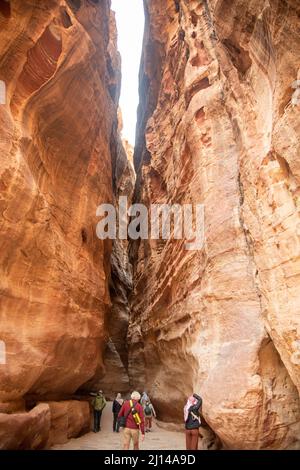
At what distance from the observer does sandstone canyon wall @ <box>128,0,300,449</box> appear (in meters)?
5.79

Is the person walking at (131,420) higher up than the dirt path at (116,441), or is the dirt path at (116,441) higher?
the person walking at (131,420)

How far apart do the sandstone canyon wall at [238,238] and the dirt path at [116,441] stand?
3.73 feet

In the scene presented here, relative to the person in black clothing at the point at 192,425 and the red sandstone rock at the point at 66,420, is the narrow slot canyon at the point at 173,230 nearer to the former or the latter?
the red sandstone rock at the point at 66,420

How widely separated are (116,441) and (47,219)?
5.60 metres

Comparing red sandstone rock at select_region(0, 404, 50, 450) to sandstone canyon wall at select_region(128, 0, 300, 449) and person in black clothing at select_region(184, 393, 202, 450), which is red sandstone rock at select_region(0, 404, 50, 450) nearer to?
person in black clothing at select_region(184, 393, 202, 450)

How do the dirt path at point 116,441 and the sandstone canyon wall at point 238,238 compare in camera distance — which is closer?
the sandstone canyon wall at point 238,238

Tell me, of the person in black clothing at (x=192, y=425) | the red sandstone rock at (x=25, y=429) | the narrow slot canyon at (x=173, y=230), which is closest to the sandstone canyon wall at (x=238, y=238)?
the narrow slot canyon at (x=173, y=230)

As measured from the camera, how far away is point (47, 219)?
7.87 metres

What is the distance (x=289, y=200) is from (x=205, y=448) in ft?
17.8

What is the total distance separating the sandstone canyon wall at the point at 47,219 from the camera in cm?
693

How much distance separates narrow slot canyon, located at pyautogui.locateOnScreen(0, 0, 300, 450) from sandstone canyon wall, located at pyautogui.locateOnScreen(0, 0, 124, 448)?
37 millimetres

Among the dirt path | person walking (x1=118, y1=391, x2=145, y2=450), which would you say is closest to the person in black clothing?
person walking (x1=118, y1=391, x2=145, y2=450)

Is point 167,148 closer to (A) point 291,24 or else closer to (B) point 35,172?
(B) point 35,172

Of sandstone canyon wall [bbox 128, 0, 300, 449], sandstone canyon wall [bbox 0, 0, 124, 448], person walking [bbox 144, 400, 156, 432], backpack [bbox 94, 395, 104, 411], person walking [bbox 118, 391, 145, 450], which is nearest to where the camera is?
sandstone canyon wall [bbox 128, 0, 300, 449]
